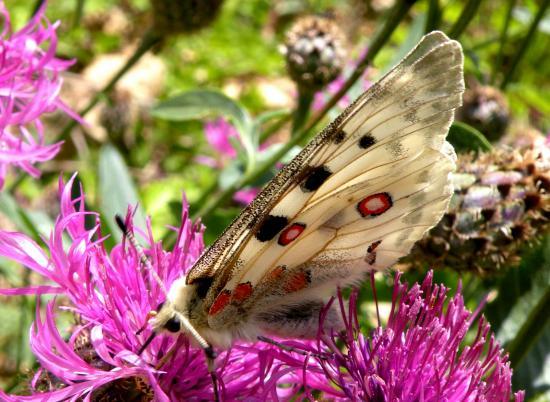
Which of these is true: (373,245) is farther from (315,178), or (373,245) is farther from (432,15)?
(432,15)

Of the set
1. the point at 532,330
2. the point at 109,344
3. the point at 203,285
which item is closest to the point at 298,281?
the point at 203,285

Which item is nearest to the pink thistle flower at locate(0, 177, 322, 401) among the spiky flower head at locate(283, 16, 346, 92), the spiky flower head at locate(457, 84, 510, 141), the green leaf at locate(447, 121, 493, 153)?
the green leaf at locate(447, 121, 493, 153)

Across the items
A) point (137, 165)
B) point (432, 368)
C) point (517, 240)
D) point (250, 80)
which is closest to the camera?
point (432, 368)

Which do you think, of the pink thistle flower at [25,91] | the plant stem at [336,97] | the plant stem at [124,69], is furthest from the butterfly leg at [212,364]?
the plant stem at [124,69]

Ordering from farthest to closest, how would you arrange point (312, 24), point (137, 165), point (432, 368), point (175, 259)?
point (137, 165)
point (312, 24)
point (175, 259)
point (432, 368)

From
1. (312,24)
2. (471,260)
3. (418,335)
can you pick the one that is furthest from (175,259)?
(312,24)

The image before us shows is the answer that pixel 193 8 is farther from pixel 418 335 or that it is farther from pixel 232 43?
pixel 232 43

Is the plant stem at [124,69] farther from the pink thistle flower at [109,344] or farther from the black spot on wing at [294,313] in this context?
the black spot on wing at [294,313]
